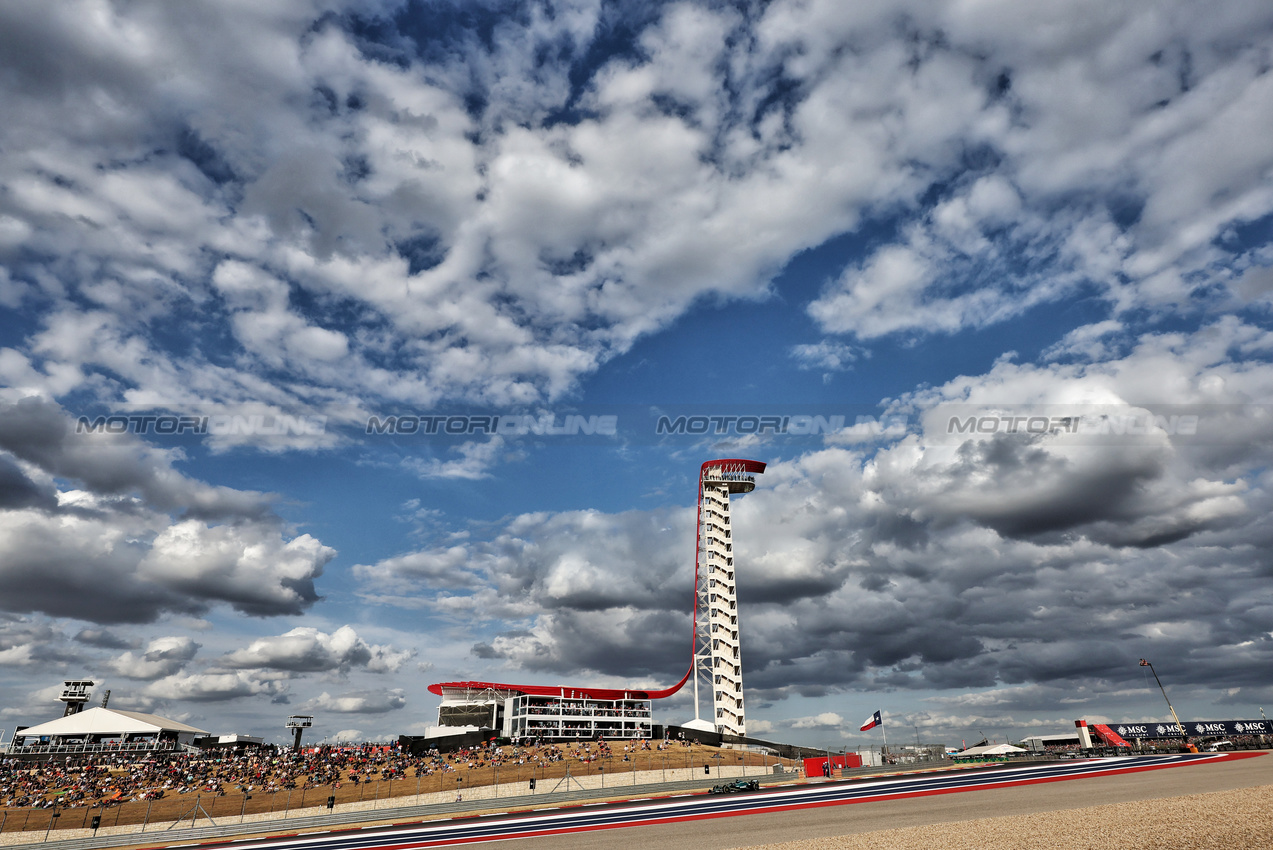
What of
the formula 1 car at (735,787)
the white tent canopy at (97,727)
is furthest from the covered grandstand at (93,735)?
the formula 1 car at (735,787)

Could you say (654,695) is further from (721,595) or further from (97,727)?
(97,727)

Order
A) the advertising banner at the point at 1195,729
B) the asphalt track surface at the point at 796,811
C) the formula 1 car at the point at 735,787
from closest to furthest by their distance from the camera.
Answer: the asphalt track surface at the point at 796,811, the formula 1 car at the point at 735,787, the advertising banner at the point at 1195,729

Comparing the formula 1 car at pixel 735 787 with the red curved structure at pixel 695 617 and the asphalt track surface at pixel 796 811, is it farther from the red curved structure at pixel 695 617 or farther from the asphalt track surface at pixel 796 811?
the red curved structure at pixel 695 617

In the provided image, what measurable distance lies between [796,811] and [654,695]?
83220 mm

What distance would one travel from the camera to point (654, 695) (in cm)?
11275

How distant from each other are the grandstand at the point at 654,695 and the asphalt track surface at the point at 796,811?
44.4m

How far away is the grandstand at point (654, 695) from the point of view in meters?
92.0

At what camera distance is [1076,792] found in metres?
32.8

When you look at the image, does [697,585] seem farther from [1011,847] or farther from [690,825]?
[1011,847]

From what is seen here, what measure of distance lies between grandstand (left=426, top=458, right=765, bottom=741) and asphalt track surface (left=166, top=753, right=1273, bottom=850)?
4436cm

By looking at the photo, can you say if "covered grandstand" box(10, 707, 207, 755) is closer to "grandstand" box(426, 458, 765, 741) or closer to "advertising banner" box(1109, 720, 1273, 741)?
"grandstand" box(426, 458, 765, 741)

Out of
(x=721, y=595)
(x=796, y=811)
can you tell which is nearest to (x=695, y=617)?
(x=721, y=595)

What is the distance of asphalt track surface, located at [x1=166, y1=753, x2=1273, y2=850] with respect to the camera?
90.8 feet

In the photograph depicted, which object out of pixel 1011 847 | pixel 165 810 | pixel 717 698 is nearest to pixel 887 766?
pixel 717 698
